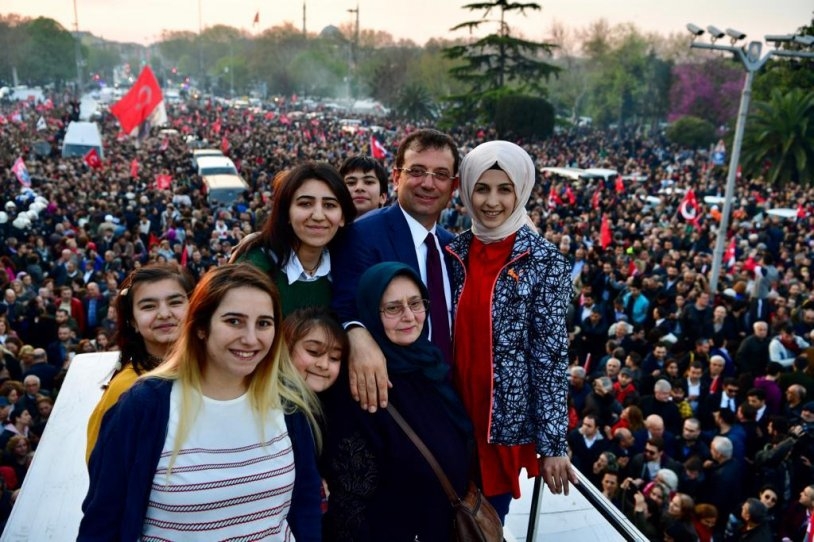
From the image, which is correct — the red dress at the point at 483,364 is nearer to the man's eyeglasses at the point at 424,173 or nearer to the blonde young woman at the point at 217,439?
the man's eyeglasses at the point at 424,173

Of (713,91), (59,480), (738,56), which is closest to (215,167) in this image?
(738,56)

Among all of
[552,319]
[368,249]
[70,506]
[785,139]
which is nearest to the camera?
[552,319]

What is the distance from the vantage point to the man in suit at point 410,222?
2586 millimetres

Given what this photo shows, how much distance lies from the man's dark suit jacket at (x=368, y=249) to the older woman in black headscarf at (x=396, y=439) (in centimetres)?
27

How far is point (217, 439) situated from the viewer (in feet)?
6.30

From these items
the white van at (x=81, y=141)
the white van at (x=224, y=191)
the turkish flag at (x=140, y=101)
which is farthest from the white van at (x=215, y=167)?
the white van at (x=81, y=141)

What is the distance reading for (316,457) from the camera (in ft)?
7.23

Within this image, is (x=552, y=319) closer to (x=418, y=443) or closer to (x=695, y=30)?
(x=418, y=443)

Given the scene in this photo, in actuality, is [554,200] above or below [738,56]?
below

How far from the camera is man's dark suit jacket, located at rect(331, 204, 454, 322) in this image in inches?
101

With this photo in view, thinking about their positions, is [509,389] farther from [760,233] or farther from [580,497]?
[760,233]

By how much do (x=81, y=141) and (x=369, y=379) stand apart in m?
25.7

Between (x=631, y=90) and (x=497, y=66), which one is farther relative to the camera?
(x=631, y=90)

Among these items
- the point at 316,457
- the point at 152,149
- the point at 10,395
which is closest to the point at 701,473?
the point at 316,457
